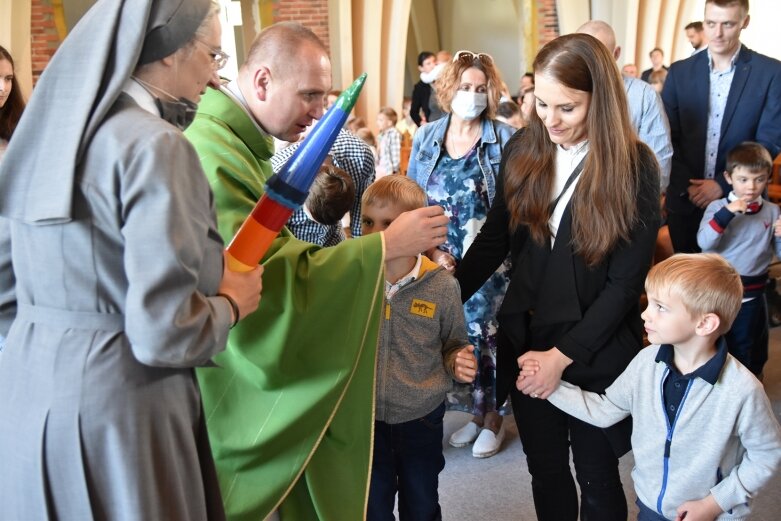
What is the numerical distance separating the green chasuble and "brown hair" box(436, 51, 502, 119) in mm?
1757

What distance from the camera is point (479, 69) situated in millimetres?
3602

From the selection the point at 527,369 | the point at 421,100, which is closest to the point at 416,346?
the point at 527,369

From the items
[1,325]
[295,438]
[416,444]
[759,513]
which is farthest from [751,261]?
[1,325]

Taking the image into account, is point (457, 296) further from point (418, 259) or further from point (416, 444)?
point (416, 444)

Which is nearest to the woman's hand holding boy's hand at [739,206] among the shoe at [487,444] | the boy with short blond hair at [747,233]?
the boy with short blond hair at [747,233]

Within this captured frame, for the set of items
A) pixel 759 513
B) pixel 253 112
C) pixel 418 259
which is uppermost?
pixel 253 112

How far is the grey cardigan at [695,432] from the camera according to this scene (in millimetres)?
2035

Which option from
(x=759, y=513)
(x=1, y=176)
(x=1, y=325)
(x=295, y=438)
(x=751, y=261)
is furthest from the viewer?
(x=751, y=261)

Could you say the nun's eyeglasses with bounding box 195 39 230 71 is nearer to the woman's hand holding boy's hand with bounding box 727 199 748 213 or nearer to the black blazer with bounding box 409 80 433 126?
the woman's hand holding boy's hand with bounding box 727 199 748 213

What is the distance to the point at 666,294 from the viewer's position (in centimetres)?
213

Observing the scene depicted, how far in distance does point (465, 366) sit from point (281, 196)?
0.87m

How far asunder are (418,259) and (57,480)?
1287 millimetres

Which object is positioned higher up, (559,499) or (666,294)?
(666,294)

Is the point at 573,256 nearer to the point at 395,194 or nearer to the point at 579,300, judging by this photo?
the point at 579,300
